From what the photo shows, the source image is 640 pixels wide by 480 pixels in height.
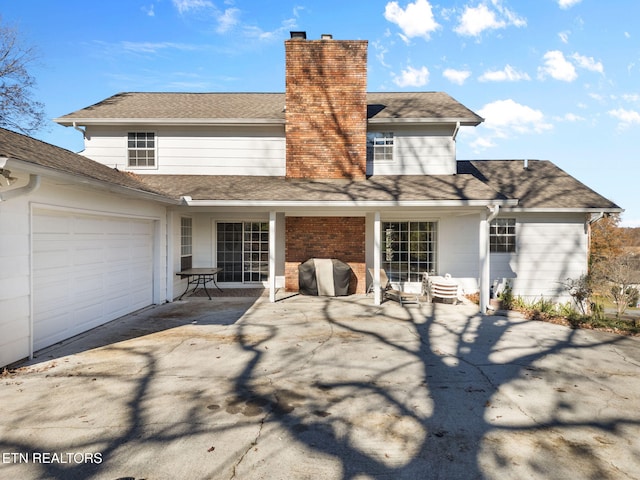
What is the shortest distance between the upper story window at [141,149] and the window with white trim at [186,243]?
2196 millimetres

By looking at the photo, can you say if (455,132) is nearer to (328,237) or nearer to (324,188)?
(324,188)

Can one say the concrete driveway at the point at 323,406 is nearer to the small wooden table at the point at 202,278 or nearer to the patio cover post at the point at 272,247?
the patio cover post at the point at 272,247

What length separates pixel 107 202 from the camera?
23.3 ft

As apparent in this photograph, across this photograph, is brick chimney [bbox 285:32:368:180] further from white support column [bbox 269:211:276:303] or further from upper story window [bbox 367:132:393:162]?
white support column [bbox 269:211:276:303]

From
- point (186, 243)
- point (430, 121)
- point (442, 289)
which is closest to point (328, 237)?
point (442, 289)

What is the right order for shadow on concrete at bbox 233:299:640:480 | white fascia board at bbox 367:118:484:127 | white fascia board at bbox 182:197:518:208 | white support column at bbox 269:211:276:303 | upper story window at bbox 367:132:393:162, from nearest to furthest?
shadow on concrete at bbox 233:299:640:480, white fascia board at bbox 182:197:518:208, white support column at bbox 269:211:276:303, white fascia board at bbox 367:118:484:127, upper story window at bbox 367:132:393:162

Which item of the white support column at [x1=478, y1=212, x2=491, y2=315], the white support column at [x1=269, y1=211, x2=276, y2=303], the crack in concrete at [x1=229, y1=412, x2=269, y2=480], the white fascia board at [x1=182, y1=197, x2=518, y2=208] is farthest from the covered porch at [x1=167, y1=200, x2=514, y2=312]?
the crack in concrete at [x1=229, y1=412, x2=269, y2=480]

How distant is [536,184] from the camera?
485 inches

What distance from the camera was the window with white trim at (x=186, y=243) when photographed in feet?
35.5

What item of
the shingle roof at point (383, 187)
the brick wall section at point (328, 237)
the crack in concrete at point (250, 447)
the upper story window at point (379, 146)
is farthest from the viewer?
the upper story window at point (379, 146)

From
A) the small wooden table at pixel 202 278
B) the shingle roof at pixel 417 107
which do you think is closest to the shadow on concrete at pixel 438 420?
the small wooden table at pixel 202 278

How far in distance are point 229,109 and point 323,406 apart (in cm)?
1069

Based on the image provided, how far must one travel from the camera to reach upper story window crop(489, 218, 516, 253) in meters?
11.4

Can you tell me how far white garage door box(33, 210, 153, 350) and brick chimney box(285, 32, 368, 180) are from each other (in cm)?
522
